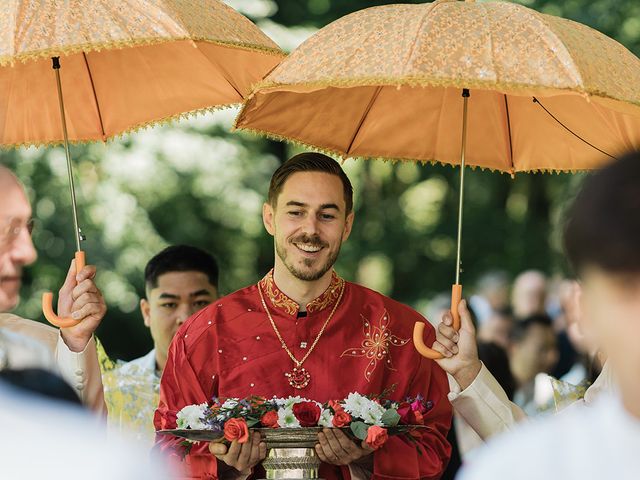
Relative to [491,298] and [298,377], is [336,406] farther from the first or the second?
[491,298]

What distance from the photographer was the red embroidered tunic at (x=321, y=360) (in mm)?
6031

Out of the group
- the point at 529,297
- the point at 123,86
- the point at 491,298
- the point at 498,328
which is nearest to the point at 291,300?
the point at 123,86

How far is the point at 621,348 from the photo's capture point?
2.54 m

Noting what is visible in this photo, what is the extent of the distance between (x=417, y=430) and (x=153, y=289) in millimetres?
2559

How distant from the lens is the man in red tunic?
6.04 m

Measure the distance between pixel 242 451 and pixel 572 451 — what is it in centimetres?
306

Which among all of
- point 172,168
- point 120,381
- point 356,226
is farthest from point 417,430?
point 356,226

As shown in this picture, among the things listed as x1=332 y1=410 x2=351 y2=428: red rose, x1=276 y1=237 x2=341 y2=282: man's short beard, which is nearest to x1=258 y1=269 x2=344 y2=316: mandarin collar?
x1=276 y1=237 x2=341 y2=282: man's short beard

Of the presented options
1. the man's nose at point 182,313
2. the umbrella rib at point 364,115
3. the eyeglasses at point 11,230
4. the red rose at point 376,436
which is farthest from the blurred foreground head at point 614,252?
the man's nose at point 182,313

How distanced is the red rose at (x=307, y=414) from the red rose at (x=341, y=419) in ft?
0.24

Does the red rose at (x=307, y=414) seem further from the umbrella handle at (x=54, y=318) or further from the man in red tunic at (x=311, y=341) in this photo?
the umbrella handle at (x=54, y=318)

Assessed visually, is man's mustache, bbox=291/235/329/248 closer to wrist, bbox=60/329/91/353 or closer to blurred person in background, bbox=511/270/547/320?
wrist, bbox=60/329/91/353

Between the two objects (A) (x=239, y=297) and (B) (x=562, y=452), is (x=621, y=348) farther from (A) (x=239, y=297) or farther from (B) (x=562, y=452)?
(A) (x=239, y=297)

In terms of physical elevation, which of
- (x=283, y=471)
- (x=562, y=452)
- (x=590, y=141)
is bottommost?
(x=562, y=452)
